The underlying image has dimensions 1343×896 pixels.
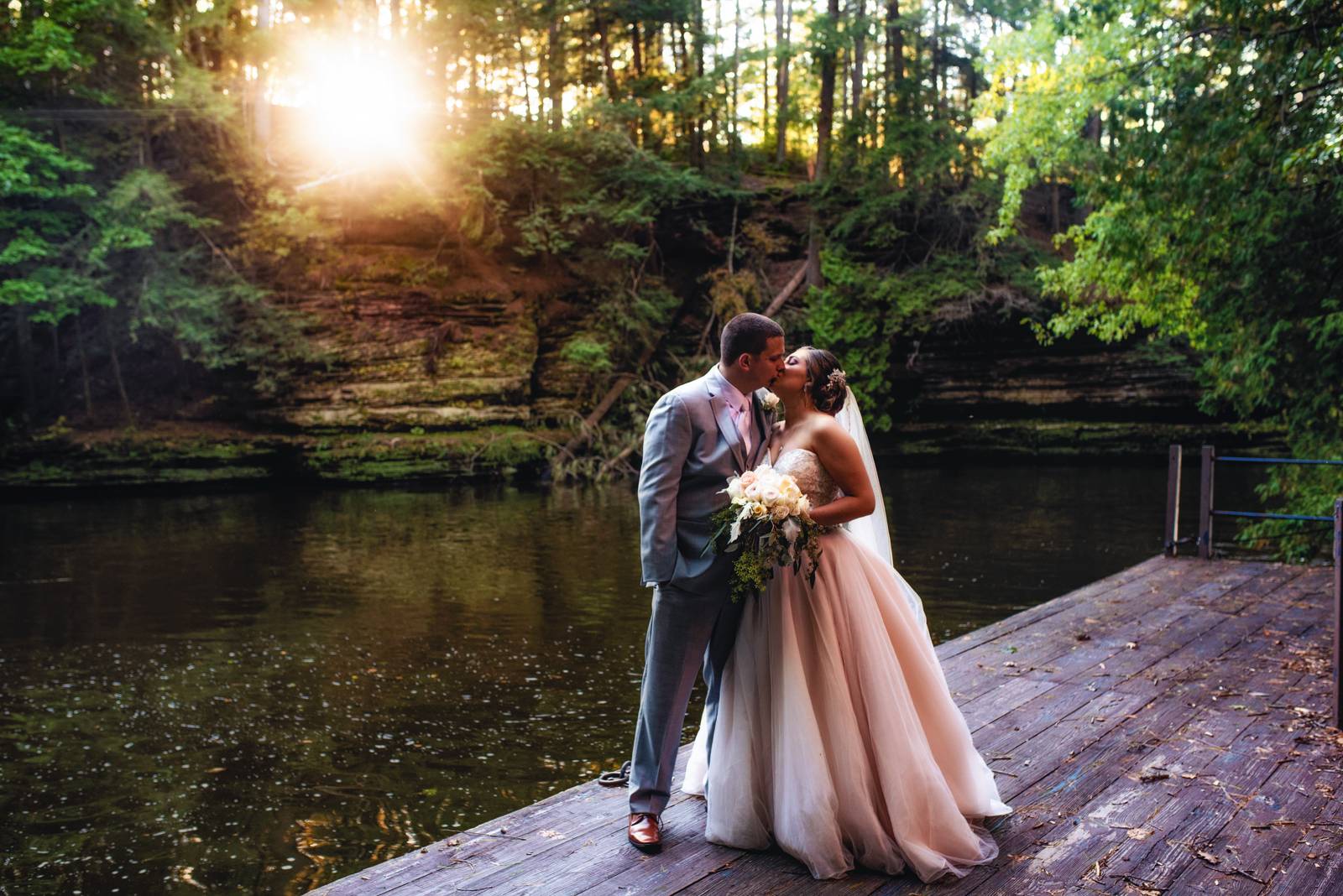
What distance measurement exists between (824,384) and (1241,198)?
7.45 m

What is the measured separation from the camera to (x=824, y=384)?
415 cm

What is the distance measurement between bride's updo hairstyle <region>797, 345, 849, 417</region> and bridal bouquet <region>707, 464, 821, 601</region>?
1.66ft

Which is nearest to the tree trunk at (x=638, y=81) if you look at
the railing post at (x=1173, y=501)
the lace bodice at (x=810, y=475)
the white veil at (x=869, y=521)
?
the railing post at (x=1173, y=501)

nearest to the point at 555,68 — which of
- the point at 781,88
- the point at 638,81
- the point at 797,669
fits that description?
the point at 638,81

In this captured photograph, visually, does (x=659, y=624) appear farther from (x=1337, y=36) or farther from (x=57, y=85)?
(x=57, y=85)

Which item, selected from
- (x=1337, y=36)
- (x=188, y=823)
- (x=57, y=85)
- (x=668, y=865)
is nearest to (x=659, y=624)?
(x=668, y=865)

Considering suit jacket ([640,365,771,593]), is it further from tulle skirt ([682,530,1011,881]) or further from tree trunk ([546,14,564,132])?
tree trunk ([546,14,564,132])

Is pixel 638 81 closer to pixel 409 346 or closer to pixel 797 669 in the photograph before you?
pixel 409 346

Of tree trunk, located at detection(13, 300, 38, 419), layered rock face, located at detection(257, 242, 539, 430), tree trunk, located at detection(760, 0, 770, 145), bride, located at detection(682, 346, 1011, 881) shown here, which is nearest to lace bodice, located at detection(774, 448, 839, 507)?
bride, located at detection(682, 346, 1011, 881)

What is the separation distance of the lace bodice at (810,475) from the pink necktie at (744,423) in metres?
0.16

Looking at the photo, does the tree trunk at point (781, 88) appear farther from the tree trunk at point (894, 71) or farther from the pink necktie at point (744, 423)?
the pink necktie at point (744, 423)

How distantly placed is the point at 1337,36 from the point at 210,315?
22.9 meters

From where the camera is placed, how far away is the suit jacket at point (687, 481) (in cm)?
379


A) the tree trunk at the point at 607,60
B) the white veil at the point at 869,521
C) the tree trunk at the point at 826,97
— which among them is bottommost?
the white veil at the point at 869,521
